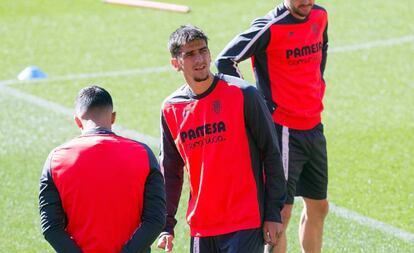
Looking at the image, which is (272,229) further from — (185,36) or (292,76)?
(292,76)

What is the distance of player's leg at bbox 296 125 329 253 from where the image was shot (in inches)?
316

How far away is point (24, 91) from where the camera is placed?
15328 mm

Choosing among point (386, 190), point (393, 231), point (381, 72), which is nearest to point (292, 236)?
point (393, 231)

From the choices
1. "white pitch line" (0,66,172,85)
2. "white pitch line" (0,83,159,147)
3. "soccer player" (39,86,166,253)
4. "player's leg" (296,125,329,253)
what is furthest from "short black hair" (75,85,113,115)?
"white pitch line" (0,66,172,85)

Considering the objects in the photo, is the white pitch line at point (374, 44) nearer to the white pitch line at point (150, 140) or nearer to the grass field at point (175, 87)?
the grass field at point (175, 87)

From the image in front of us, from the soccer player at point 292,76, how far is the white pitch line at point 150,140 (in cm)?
149

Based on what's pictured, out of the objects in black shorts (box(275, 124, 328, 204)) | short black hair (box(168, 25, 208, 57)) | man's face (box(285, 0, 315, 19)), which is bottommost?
black shorts (box(275, 124, 328, 204))

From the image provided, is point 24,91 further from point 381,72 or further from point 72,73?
point 381,72

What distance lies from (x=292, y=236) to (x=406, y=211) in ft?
4.10

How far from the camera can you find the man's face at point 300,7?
309 inches

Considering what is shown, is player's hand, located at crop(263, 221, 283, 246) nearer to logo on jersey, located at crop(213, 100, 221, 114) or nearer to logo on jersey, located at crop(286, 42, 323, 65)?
logo on jersey, located at crop(213, 100, 221, 114)

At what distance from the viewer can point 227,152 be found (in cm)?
644

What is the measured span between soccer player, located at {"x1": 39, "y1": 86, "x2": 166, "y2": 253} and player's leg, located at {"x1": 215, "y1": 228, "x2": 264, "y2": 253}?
2.61 ft

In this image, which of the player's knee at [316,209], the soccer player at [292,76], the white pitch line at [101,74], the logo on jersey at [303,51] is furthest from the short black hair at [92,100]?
the white pitch line at [101,74]
